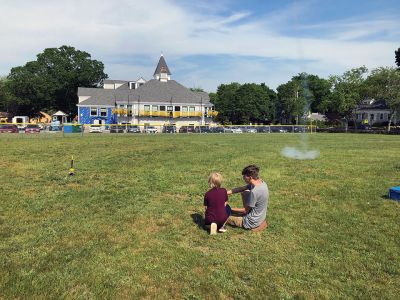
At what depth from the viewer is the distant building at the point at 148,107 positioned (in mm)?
83938

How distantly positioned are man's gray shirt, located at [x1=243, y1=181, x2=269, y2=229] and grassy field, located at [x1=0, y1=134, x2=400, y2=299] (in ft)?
0.79

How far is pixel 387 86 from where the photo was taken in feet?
228

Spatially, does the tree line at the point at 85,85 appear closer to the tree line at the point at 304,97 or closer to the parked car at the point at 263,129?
the tree line at the point at 304,97

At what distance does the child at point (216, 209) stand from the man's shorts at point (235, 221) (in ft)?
0.56

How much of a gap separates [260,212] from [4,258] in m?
4.51

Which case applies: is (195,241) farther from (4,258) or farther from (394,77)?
(394,77)

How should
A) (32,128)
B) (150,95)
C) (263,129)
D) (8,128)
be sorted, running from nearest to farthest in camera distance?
(8,128) → (32,128) → (263,129) → (150,95)

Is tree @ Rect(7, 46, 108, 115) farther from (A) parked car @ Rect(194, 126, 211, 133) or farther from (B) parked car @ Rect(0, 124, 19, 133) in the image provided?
(A) parked car @ Rect(194, 126, 211, 133)

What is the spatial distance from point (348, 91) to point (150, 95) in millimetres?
41708

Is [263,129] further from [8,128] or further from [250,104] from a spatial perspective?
[8,128]

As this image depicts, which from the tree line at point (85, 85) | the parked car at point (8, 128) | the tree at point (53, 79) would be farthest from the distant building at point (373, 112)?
the parked car at point (8, 128)

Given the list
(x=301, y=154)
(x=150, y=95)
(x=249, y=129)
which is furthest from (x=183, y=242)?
(x=150, y=95)

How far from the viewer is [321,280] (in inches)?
213

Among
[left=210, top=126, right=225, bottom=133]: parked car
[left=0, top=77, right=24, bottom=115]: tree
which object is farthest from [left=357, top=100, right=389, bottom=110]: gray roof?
[left=0, top=77, right=24, bottom=115]: tree
